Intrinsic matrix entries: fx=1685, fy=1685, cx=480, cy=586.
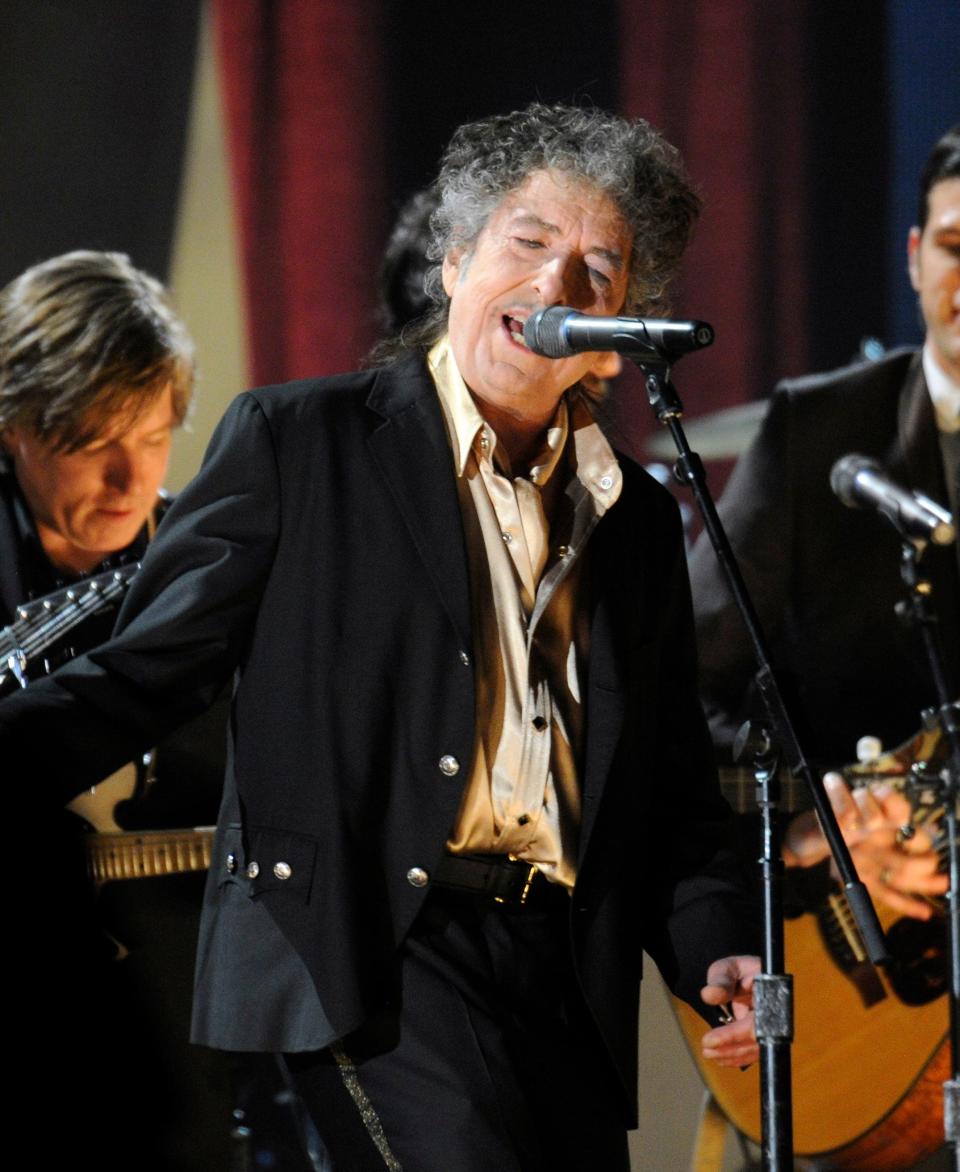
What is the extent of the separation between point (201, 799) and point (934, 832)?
166cm

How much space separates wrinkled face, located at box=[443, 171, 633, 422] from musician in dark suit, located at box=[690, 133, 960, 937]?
1.59 meters

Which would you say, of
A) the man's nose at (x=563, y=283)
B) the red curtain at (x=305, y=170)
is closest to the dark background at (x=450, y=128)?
the red curtain at (x=305, y=170)

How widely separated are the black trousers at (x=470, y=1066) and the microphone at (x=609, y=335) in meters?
0.74

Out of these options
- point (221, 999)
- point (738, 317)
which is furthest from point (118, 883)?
point (738, 317)

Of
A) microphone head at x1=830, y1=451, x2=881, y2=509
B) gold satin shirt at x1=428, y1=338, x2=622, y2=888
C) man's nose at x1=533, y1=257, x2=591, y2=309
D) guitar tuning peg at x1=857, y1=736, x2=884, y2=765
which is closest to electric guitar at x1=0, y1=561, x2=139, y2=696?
gold satin shirt at x1=428, y1=338, x2=622, y2=888

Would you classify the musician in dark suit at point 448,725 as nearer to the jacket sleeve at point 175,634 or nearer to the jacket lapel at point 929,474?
the jacket sleeve at point 175,634

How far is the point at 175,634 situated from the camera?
215cm

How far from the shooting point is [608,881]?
7.63ft

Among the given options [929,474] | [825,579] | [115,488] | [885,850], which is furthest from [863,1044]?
[115,488]

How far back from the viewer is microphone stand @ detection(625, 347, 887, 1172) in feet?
6.83

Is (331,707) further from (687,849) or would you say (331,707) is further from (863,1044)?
(863,1044)

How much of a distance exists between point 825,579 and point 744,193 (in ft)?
3.28

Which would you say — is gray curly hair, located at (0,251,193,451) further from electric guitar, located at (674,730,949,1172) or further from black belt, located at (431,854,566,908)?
electric guitar, located at (674,730,949,1172)

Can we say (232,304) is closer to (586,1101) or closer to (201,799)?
(201,799)
